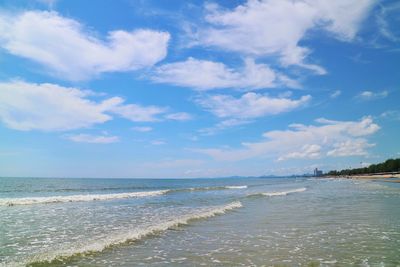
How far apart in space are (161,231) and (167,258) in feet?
18.6

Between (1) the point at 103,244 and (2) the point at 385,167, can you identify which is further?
(2) the point at 385,167

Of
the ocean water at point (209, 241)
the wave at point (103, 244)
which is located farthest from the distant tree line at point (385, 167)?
the wave at point (103, 244)

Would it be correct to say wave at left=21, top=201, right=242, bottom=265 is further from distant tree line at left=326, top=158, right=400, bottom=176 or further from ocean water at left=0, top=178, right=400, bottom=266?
distant tree line at left=326, top=158, right=400, bottom=176

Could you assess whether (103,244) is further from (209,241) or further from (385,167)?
(385,167)

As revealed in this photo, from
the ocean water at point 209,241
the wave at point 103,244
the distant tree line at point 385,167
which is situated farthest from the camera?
the distant tree line at point 385,167

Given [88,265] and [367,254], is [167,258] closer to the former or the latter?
[88,265]

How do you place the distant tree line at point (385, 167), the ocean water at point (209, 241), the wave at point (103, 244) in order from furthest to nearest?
the distant tree line at point (385, 167), the wave at point (103, 244), the ocean water at point (209, 241)

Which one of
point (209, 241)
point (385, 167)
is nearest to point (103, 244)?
point (209, 241)

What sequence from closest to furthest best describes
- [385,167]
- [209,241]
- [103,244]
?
[103,244], [209,241], [385,167]

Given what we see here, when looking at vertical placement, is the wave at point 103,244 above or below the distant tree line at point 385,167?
below

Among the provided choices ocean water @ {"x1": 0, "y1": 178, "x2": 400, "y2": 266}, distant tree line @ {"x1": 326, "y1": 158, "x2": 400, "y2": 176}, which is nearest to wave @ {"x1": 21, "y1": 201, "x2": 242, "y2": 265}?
ocean water @ {"x1": 0, "y1": 178, "x2": 400, "y2": 266}

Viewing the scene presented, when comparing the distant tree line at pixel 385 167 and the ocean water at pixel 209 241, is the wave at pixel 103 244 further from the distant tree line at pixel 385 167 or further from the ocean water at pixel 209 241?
the distant tree line at pixel 385 167

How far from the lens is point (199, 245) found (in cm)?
1345

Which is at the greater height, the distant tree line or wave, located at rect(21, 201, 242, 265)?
the distant tree line
